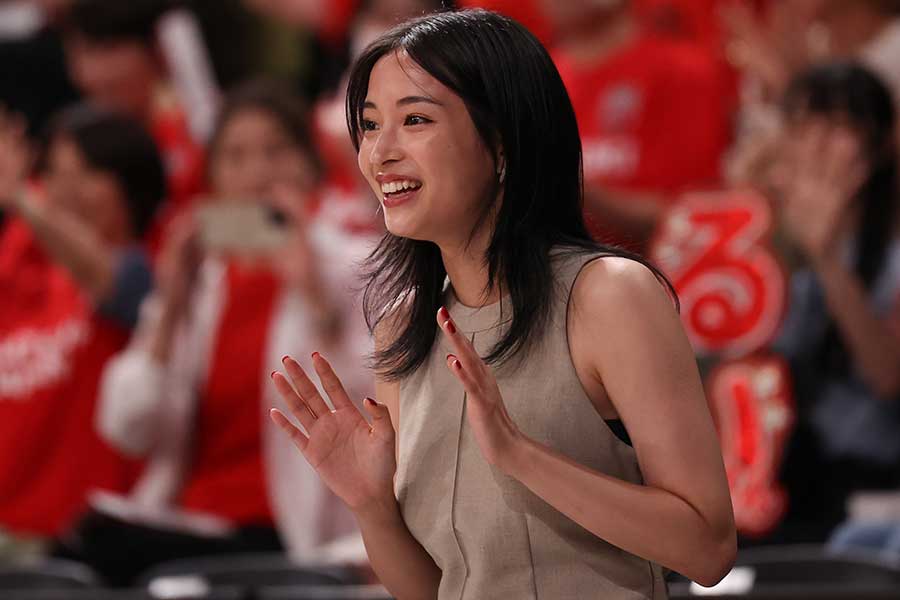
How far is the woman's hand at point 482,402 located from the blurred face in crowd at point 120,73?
392 centimetres

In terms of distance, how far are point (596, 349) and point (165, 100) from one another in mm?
4145

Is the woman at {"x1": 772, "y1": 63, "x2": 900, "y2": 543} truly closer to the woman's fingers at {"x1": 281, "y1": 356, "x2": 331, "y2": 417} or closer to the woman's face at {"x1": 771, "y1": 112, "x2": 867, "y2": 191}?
the woman's face at {"x1": 771, "y1": 112, "x2": 867, "y2": 191}

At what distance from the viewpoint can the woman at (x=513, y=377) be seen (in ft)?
5.33

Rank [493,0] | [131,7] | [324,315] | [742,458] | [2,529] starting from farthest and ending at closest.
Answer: [131,7]
[493,0]
[2,529]
[324,315]
[742,458]

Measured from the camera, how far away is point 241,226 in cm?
414

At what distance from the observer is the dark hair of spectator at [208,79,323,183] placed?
427 cm

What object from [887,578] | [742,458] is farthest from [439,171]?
[742,458]

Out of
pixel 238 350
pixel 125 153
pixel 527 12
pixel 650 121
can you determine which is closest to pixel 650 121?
pixel 650 121

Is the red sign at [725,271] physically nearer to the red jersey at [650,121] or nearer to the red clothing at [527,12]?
the red jersey at [650,121]

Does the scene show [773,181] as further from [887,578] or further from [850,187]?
[887,578]

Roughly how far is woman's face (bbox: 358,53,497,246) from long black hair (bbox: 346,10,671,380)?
0.02 metres

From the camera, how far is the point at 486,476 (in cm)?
173

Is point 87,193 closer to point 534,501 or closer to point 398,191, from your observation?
point 398,191

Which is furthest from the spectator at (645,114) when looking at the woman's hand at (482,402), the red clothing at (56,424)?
the woman's hand at (482,402)
